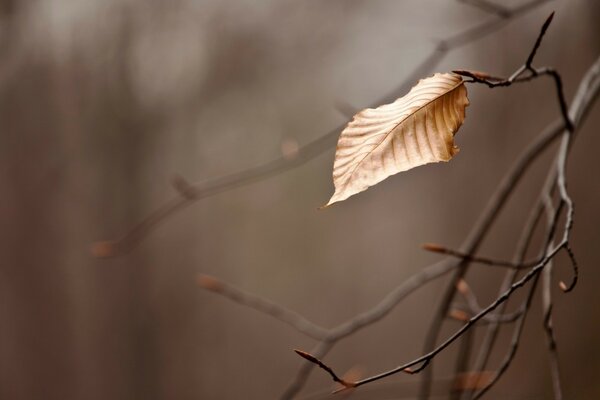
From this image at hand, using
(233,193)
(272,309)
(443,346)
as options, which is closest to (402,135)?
(443,346)

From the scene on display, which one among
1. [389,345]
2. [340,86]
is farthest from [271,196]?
[389,345]

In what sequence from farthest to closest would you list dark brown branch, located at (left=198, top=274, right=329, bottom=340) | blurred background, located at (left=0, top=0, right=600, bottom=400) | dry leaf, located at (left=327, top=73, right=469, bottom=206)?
blurred background, located at (left=0, top=0, right=600, bottom=400) → dark brown branch, located at (left=198, top=274, right=329, bottom=340) → dry leaf, located at (left=327, top=73, right=469, bottom=206)

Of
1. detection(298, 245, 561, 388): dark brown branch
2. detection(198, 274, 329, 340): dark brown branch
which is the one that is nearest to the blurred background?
detection(198, 274, 329, 340): dark brown branch

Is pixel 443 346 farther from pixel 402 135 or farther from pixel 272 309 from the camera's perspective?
pixel 272 309

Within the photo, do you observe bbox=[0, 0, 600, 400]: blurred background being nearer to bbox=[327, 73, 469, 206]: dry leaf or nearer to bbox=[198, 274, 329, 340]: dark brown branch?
bbox=[198, 274, 329, 340]: dark brown branch

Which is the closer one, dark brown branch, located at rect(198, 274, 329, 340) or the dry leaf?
the dry leaf

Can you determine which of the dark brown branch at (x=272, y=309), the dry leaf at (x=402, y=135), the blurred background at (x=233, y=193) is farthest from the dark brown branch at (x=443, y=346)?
the blurred background at (x=233, y=193)
